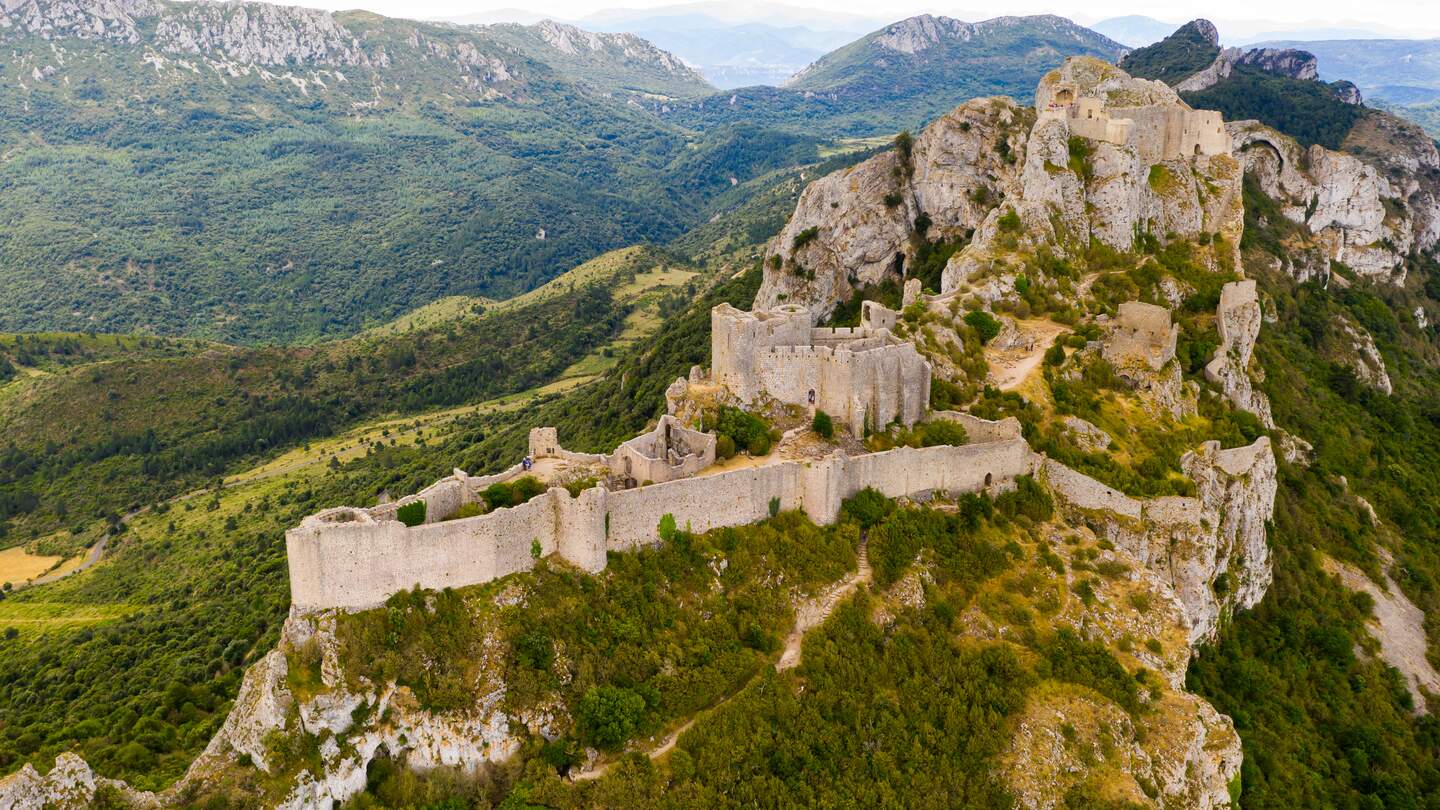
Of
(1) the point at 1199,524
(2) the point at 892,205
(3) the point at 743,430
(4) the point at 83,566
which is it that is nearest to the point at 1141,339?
(1) the point at 1199,524

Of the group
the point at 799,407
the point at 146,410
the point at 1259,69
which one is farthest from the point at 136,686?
the point at 1259,69

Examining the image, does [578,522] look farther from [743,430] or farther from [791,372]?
A: [791,372]

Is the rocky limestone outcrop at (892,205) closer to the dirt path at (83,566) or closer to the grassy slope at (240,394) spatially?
the grassy slope at (240,394)

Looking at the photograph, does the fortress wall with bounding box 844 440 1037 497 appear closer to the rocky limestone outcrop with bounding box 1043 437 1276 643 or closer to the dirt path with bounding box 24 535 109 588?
the rocky limestone outcrop with bounding box 1043 437 1276 643

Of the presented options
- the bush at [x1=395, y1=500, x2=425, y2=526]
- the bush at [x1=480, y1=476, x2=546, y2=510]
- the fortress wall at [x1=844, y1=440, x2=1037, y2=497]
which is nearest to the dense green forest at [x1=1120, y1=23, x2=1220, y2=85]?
the fortress wall at [x1=844, y1=440, x2=1037, y2=497]

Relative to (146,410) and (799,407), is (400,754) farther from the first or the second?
(146,410)
